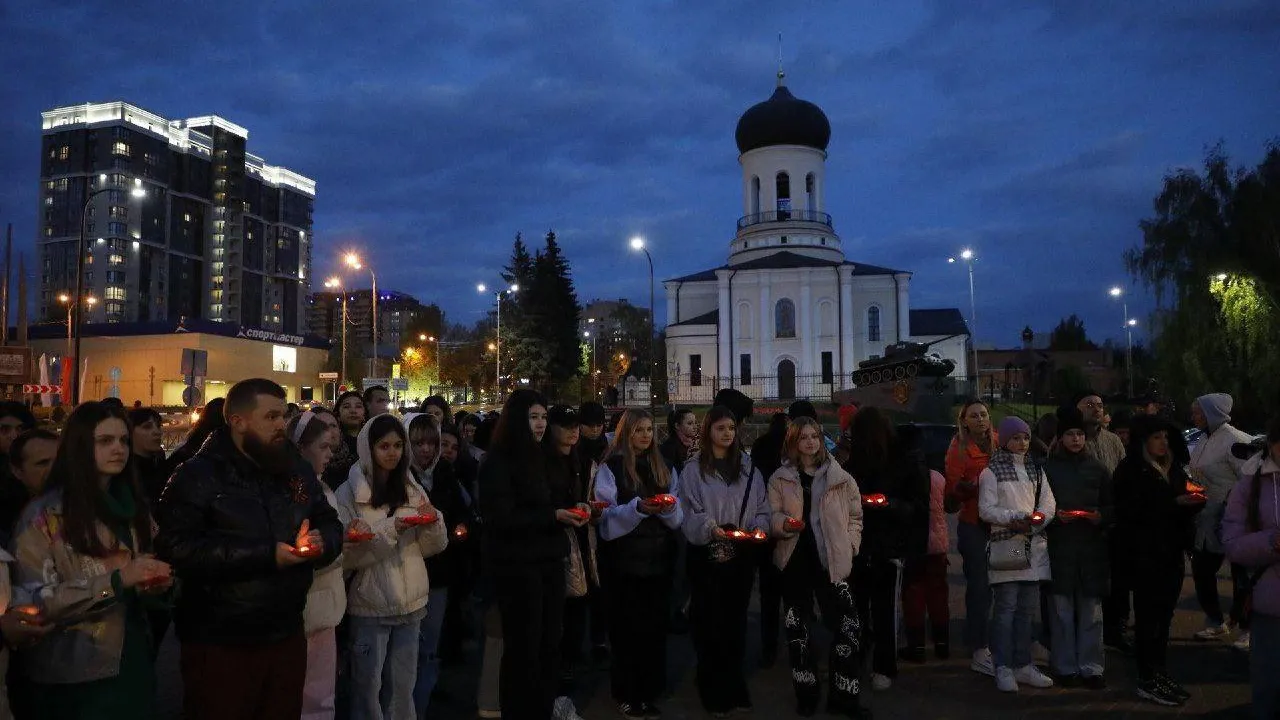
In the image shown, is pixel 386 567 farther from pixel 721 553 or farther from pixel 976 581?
pixel 976 581

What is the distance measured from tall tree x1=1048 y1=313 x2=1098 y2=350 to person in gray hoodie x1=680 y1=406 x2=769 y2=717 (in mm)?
107791

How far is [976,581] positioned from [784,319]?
162ft

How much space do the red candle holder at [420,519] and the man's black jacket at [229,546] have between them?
3.15ft

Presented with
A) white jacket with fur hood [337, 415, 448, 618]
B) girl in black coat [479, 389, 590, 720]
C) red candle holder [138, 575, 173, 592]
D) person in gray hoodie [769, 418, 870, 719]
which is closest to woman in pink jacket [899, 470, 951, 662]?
person in gray hoodie [769, 418, 870, 719]

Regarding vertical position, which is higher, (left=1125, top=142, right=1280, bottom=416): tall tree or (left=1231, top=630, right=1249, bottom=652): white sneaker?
Result: (left=1125, top=142, right=1280, bottom=416): tall tree

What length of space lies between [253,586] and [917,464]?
450 cm

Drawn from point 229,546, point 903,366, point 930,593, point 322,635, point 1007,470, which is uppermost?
point 903,366

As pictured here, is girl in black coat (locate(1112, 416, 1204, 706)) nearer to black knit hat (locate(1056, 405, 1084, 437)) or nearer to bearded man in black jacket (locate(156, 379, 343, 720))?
black knit hat (locate(1056, 405, 1084, 437))

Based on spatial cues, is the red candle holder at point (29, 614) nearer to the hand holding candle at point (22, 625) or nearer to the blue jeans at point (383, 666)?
the hand holding candle at point (22, 625)

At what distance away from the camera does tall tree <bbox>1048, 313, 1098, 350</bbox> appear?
337ft

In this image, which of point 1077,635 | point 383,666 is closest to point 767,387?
point 1077,635

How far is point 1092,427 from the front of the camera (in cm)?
703

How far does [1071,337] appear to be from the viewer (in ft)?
339

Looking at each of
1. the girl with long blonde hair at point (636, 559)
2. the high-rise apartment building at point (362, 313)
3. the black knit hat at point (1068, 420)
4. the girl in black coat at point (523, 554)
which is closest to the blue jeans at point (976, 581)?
the black knit hat at point (1068, 420)
